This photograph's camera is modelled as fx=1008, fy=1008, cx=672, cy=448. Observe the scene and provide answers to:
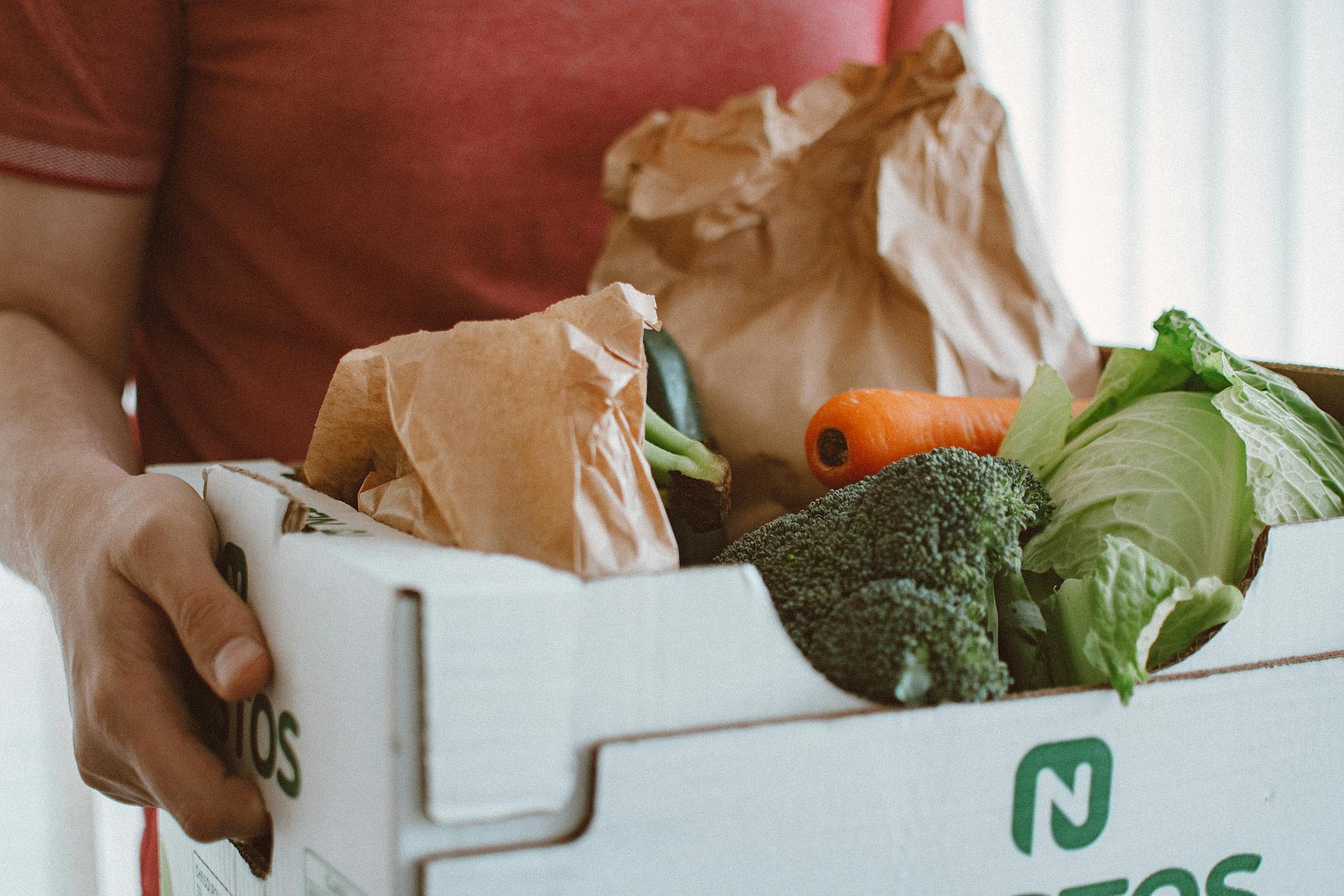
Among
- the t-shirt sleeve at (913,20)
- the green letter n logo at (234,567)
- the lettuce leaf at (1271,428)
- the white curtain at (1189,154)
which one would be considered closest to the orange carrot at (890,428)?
the lettuce leaf at (1271,428)

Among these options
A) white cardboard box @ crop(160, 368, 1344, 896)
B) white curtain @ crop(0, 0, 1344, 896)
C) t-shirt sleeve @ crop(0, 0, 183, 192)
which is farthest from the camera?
white curtain @ crop(0, 0, 1344, 896)

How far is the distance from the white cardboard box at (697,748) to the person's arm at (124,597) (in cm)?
2

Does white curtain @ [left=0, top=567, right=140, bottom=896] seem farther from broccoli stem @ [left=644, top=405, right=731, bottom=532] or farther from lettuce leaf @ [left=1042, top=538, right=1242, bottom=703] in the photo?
lettuce leaf @ [left=1042, top=538, right=1242, bottom=703]

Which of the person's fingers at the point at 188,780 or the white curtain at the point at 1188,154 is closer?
the person's fingers at the point at 188,780

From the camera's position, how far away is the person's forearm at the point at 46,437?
Result: 0.57 meters

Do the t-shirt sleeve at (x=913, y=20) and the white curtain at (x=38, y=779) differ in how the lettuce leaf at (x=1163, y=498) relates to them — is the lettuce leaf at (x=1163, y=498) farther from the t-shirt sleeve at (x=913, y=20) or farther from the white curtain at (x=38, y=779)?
the white curtain at (x=38, y=779)

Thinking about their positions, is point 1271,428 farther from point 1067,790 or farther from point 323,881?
point 323,881

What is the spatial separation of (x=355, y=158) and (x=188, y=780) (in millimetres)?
609

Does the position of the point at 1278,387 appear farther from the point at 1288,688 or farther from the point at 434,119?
the point at 434,119

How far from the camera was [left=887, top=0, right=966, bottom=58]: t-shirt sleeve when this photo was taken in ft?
3.75

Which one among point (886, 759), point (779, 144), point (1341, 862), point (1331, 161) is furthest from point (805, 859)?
point (1331, 161)

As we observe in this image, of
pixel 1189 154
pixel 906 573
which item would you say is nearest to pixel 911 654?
pixel 906 573

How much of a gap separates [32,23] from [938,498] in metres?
0.75

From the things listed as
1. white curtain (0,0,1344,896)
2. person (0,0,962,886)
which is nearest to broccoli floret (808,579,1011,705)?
person (0,0,962,886)
